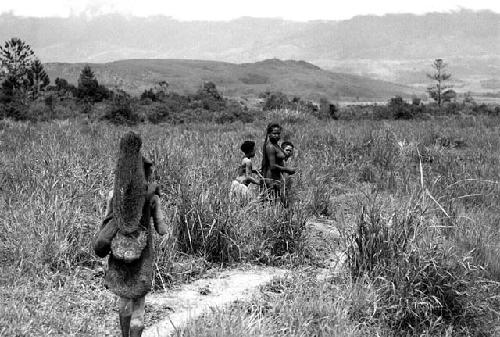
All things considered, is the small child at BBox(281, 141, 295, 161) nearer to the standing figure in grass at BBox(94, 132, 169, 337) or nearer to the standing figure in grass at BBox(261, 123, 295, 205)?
the standing figure in grass at BBox(261, 123, 295, 205)

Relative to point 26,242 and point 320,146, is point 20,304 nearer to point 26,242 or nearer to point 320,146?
point 26,242

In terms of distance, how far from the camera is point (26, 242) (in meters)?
5.13

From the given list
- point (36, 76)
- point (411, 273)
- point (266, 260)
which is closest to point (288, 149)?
point (266, 260)

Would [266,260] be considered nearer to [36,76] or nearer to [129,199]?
[129,199]

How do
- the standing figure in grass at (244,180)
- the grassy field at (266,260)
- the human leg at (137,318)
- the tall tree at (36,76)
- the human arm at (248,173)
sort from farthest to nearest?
the tall tree at (36,76)
the human arm at (248,173)
the standing figure in grass at (244,180)
the grassy field at (266,260)
the human leg at (137,318)

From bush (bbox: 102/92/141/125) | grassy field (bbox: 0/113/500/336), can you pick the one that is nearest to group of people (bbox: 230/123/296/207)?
grassy field (bbox: 0/113/500/336)

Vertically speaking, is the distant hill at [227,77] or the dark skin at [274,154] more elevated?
the dark skin at [274,154]

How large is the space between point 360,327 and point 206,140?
9.61 metres

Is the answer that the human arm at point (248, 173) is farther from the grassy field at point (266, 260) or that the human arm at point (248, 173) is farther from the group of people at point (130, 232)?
the group of people at point (130, 232)

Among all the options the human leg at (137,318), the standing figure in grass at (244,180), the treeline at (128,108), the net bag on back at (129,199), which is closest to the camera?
the net bag on back at (129,199)

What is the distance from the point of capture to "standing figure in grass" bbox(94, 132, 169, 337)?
3.41 m

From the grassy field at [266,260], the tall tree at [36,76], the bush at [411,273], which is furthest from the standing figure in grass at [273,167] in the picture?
the tall tree at [36,76]

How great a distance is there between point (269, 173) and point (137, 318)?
3.61 metres

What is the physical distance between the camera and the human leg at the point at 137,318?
3.61 m
